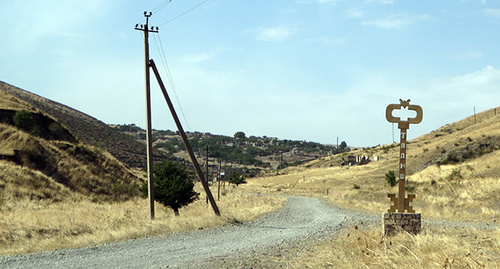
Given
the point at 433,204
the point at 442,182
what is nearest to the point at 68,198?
the point at 433,204

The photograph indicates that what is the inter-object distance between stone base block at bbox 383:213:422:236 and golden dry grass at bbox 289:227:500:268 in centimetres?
37

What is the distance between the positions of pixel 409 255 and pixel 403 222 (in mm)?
3519

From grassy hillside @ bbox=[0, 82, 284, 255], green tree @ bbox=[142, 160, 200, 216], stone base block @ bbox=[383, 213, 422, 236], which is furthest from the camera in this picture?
green tree @ bbox=[142, 160, 200, 216]

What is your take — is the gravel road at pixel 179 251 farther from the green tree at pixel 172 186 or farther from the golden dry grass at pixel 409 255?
the green tree at pixel 172 186

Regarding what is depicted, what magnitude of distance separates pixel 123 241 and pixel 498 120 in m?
76.1

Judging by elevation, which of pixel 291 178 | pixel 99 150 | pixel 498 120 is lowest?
pixel 291 178

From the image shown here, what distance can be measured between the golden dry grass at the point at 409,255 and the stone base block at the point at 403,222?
366 mm

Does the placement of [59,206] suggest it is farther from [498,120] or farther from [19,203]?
[498,120]

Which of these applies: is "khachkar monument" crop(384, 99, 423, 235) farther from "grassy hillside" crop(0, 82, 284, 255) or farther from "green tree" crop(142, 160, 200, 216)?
"green tree" crop(142, 160, 200, 216)

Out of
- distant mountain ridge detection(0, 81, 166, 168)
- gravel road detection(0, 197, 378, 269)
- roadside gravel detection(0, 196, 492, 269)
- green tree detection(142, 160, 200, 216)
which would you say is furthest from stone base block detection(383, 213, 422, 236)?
distant mountain ridge detection(0, 81, 166, 168)

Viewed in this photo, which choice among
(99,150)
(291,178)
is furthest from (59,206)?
(291,178)

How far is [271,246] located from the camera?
1245cm

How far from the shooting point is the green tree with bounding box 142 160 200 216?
27.1 m

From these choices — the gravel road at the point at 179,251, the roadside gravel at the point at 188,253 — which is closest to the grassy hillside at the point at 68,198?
the gravel road at the point at 179,251
